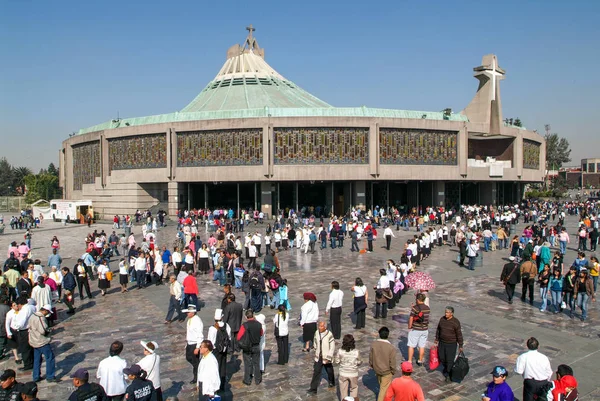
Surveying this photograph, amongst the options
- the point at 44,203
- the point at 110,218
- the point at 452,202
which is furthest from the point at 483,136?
the point at 44,203

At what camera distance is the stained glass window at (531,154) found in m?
49.8

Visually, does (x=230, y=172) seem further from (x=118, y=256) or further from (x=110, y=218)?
(x=118, y=256)

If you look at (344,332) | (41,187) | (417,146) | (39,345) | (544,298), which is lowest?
(344,332)

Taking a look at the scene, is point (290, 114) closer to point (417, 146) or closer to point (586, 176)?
point (417, 146)

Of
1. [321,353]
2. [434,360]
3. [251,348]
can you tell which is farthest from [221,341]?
[434,360]

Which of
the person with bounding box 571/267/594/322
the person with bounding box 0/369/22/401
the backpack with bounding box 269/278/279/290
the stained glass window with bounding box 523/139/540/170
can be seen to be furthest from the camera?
the stained glass window with bounding box 523/139/540/170

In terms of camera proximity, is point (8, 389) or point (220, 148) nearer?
point (8, 389)

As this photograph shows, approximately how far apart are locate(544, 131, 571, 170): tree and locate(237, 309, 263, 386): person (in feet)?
356

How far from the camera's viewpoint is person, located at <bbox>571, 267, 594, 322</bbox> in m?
11.7

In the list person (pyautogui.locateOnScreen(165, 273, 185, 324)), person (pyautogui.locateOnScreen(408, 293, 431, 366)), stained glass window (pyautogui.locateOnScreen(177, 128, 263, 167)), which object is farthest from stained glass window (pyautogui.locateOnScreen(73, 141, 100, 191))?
person (pyautogui.locateOnScreen(408, 293, 431, 366))

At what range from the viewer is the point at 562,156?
4136 inches

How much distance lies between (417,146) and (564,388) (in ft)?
119

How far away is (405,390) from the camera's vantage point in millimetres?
5879

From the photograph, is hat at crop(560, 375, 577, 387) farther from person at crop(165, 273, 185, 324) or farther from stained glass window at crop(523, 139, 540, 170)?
stained glass window at crop(523, 139, 540, 170)
